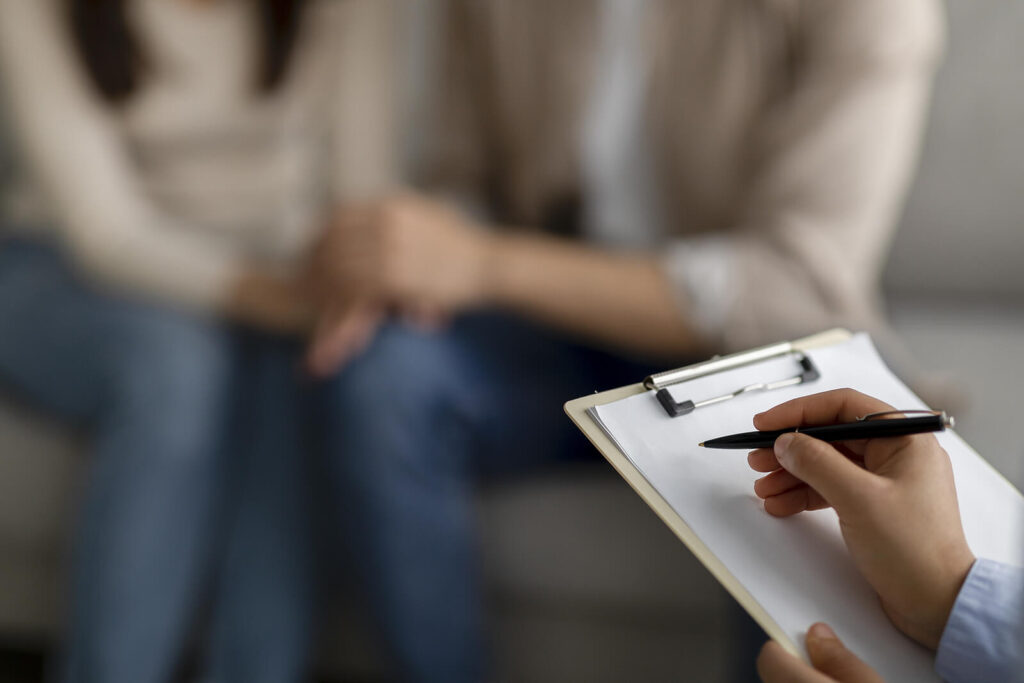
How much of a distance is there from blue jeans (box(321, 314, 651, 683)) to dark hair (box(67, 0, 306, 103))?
0.31m

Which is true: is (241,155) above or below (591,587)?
above

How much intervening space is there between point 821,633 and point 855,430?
70mm

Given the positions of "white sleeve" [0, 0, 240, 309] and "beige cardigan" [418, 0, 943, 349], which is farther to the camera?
"white sleeve" [0, 0, 240, 309]

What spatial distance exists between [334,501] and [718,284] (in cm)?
35

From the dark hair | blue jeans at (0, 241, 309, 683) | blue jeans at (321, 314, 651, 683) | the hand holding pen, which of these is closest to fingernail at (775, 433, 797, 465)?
the hand holding pen

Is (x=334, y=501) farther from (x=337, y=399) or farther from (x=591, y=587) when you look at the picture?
(x=591, y=587)

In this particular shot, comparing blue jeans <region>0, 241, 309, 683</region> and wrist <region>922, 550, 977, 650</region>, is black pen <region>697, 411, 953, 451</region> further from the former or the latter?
blue jeans <region>0, 241, 309, 683</region>

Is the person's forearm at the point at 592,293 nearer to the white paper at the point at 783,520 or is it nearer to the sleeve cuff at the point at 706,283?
the sleeve cuff at the point at 706,283

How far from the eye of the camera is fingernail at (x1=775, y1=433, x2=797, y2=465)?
0.28 m

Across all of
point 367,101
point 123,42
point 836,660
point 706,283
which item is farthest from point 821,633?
point 123,42

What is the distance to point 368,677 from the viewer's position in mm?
757

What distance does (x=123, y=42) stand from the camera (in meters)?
0.76

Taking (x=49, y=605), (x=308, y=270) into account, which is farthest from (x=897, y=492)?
(x=49, y=605)

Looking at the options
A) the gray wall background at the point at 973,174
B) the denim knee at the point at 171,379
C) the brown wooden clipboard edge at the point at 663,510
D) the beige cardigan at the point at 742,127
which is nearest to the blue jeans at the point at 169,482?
the denim knee at the point at 171,379
